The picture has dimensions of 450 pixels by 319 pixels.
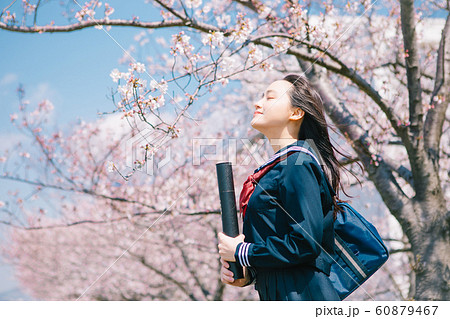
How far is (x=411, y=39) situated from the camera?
344cm

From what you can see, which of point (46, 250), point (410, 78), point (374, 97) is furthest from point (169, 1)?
point (46, 250)

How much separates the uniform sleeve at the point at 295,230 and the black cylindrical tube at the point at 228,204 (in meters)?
0.08

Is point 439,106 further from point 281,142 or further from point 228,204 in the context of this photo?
point 228,204

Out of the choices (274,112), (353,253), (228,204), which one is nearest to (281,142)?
(274,112)

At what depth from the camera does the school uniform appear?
1.22 meters

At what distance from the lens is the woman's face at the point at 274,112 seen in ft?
4.91

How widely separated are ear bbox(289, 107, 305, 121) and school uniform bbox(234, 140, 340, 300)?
22cm

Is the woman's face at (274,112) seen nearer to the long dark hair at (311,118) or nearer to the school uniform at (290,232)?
the long dark hair at (311,118)

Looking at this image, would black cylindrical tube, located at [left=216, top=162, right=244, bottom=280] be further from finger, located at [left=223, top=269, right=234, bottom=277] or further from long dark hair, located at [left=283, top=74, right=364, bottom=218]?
long dark hair, located at [left=283, top=74, right=364, bottom=218]

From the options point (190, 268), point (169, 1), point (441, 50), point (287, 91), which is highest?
point (169, 1)

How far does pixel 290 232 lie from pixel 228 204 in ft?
0.75

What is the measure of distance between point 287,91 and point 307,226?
0.55 metres

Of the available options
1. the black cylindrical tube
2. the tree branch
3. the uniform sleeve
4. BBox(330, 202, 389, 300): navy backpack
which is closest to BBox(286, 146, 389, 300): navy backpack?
BBox(330, 202, 389, 300): navy backpack

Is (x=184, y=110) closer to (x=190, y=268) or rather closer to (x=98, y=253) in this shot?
(x=190, y=268)
